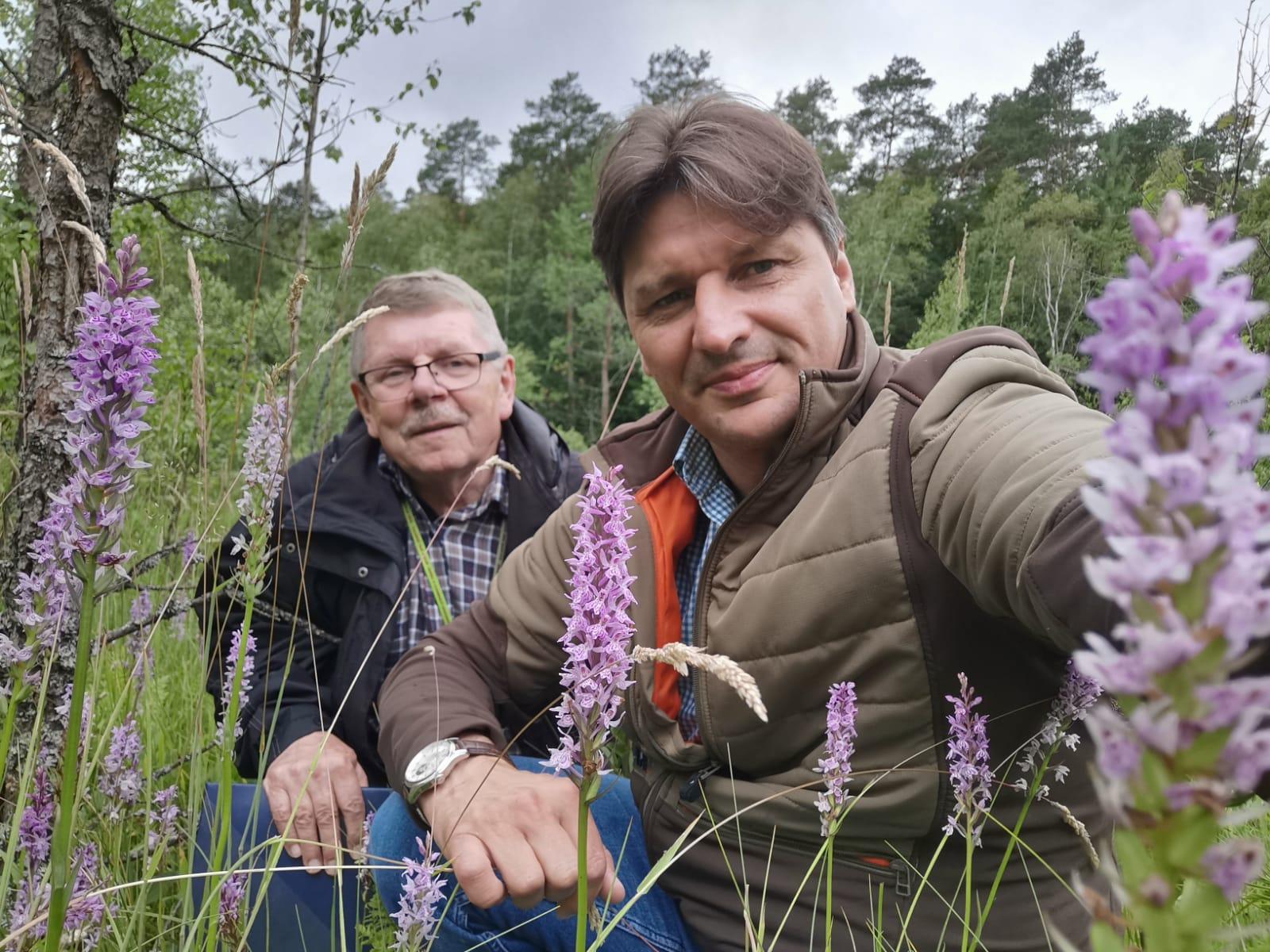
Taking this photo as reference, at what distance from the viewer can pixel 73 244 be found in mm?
2914

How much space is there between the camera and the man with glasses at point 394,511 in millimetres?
4691

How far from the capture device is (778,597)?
8.82 ft

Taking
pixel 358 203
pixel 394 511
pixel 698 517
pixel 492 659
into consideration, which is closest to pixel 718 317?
pixel 698 517

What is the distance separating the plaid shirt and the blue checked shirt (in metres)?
1.96

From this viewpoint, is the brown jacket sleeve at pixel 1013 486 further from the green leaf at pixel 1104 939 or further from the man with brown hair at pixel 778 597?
the green leaf at pixel 1104 939

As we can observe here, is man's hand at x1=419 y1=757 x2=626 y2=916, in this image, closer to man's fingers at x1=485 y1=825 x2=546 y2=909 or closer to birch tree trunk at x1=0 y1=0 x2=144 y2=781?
man's fingers at x1=485 y1=825 x2=546 y2=909

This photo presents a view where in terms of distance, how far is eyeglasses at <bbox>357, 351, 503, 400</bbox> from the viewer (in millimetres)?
5137

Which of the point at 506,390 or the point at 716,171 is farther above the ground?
the point at 716,171

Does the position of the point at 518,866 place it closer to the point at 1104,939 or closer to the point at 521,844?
the point at 521,844

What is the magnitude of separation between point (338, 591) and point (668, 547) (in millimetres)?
2461

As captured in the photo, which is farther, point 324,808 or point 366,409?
point 366,409

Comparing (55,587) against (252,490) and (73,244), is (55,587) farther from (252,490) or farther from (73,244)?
(73,244)

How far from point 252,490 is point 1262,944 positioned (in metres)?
2.70

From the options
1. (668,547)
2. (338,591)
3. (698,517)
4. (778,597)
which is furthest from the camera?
(338,591)
